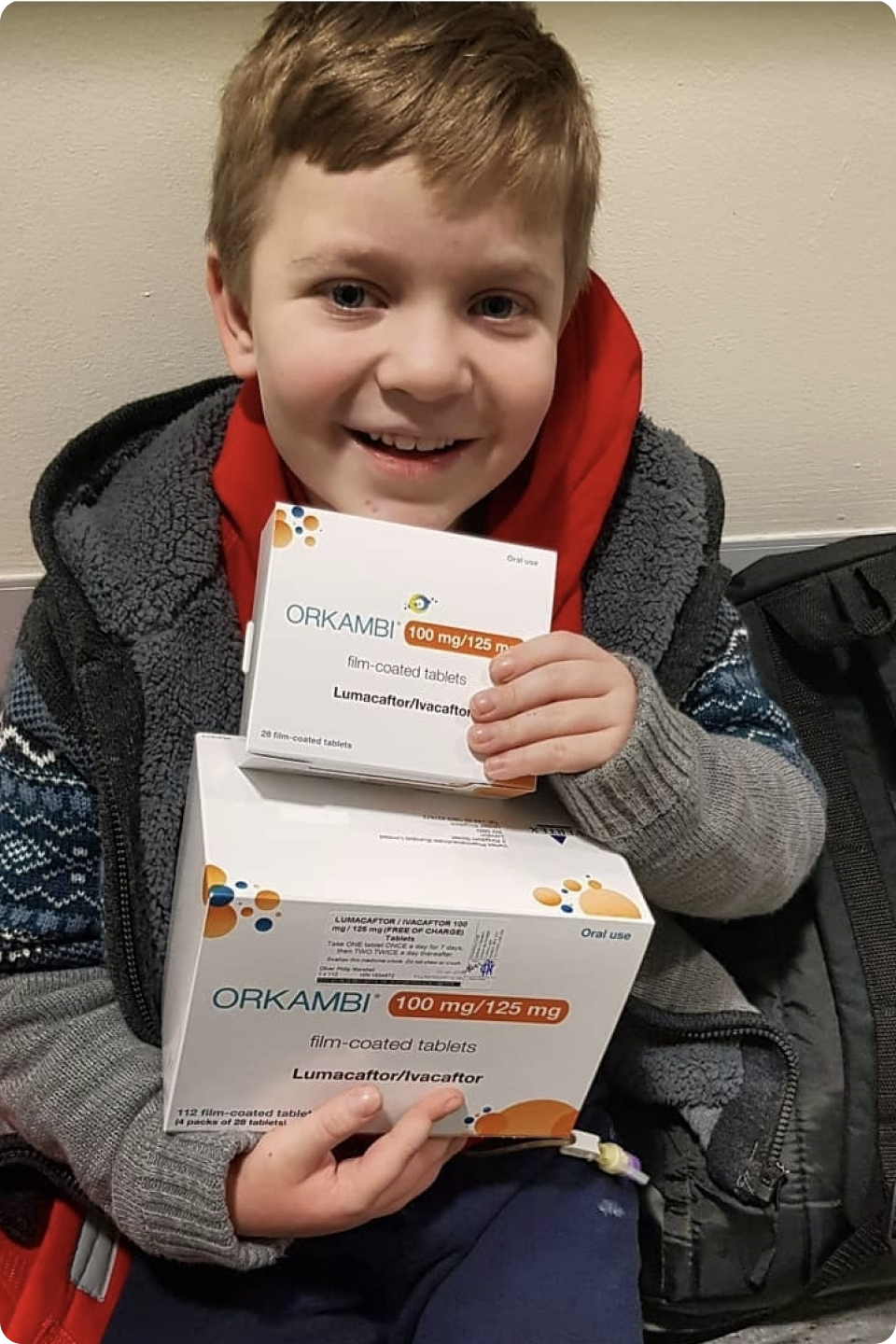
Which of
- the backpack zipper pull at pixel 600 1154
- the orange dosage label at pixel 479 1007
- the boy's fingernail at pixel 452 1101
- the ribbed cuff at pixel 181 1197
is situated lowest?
the backpack zipper pull at pixel 600 1154

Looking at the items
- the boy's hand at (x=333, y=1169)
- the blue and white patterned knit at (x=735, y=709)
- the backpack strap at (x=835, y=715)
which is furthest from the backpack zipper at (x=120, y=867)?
the backpack strap at (x=835, y=715)

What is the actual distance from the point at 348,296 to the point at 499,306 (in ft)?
0.26

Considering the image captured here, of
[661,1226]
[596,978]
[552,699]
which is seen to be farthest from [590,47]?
[661,1226]

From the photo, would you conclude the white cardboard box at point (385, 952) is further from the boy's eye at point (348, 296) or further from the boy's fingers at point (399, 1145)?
the boy's eye at point (348, 296)

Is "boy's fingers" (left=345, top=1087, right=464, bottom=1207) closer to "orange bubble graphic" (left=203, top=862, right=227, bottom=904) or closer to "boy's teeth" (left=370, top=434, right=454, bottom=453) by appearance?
"orange bubble graphic" (left=203, top=862, right=227, bottom=904)

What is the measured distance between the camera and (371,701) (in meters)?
0.55

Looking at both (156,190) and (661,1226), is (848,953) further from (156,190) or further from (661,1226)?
(156,190)

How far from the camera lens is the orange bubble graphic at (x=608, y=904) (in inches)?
21.1

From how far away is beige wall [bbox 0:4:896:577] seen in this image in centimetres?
73

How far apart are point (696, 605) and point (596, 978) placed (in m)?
0.29

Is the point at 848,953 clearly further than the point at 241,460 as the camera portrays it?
Yes

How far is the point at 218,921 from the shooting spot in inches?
19.8

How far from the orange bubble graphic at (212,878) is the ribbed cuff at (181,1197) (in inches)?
6.2

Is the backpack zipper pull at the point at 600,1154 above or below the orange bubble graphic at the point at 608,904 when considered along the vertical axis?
below
